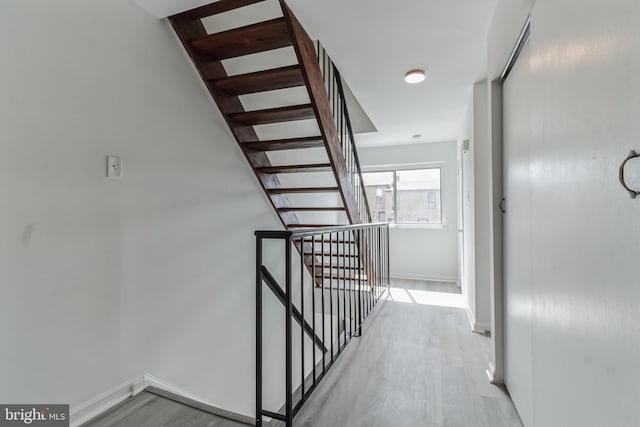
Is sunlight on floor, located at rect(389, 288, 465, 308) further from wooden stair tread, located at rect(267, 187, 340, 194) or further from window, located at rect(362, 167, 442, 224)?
wooden stair tread, located at rect(267, 187, 340, 194)

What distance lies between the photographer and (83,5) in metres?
1.42

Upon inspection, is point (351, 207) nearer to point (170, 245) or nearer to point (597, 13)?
point (170, 245)

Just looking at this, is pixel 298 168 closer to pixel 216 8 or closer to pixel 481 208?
pixel 216 8

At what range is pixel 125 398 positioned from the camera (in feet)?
5.08

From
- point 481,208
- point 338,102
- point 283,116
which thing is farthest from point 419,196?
point 283,116

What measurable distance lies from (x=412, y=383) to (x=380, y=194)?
3940 millimetres

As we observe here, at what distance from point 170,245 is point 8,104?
0.96 m

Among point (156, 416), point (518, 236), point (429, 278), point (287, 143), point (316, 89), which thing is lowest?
point (429, 278)

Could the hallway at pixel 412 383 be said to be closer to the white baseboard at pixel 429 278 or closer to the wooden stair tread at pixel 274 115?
the wooden stair tread at pixel 274 115

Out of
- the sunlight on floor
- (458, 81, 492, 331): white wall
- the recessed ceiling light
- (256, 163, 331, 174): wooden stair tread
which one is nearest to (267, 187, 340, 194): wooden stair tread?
(256, 163, 331, 174): wooden stair tread

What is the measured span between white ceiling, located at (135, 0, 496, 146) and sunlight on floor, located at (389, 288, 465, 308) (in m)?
2.23

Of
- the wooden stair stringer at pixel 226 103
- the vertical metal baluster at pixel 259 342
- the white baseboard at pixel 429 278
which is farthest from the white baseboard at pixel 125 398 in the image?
the white baseboard at pixel 429 278

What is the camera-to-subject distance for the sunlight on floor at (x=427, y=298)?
3.50 meters

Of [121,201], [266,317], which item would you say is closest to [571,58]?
[121,201]
